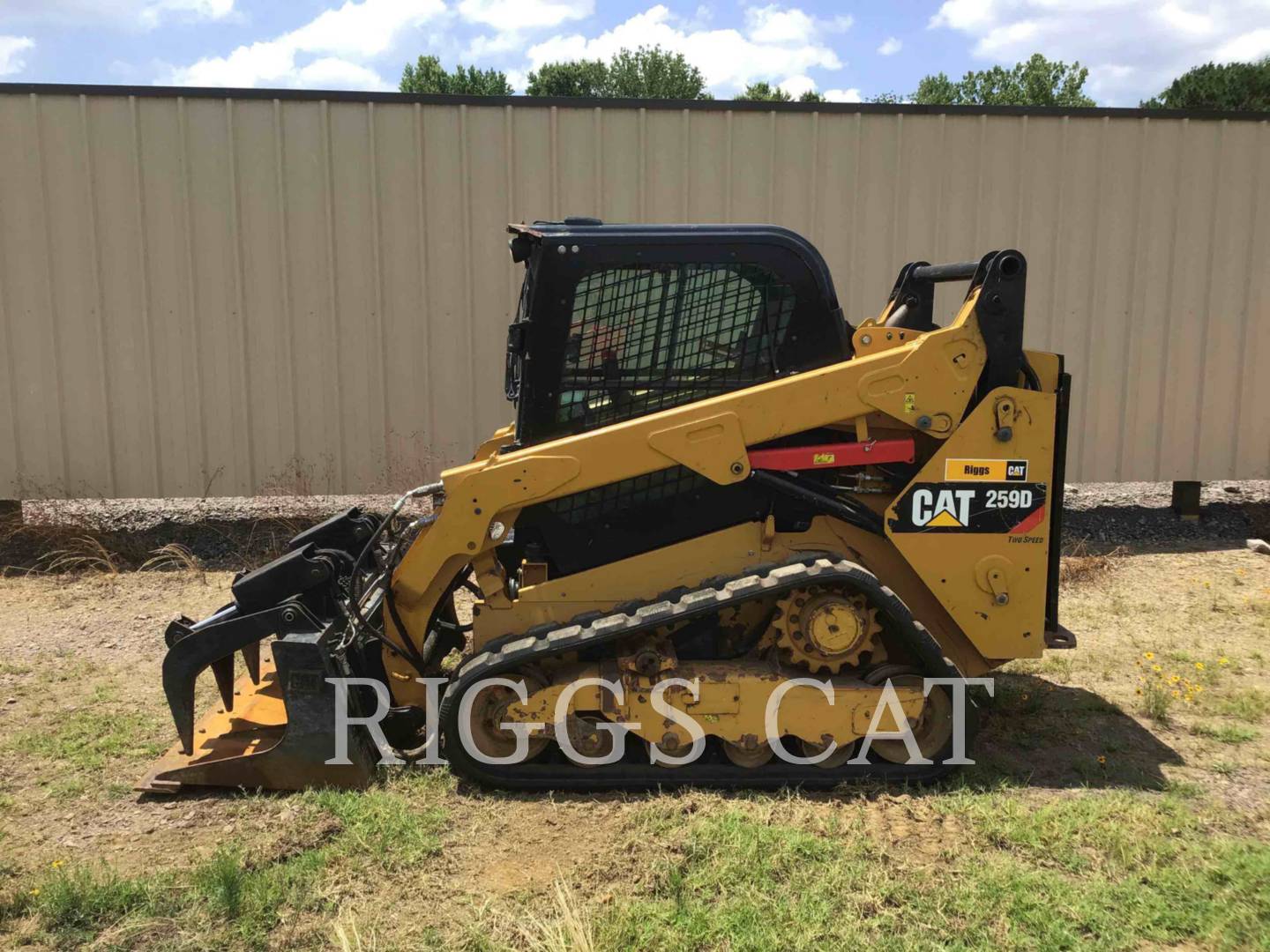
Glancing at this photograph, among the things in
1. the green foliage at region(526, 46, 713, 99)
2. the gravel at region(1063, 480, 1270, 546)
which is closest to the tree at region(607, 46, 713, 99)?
the green foliage at region(526, 46, 713, 99)

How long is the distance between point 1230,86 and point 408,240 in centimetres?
3642

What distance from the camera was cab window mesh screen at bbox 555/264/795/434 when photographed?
4211mm

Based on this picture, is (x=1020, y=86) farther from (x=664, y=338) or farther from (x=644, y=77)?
(x=664, y=338)

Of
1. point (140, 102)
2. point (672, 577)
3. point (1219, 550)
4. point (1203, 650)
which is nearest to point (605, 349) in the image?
point (672, 577)

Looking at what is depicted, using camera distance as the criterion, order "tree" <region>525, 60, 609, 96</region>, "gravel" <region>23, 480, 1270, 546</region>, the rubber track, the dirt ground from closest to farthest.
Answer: the dirt ground
the rubber track
"gravel" <region>23, 480, 1270, 546</region>
"tree" <region>525, 60, 609, 96</region>

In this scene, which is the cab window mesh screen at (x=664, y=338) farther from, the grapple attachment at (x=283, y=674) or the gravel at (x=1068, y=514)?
the gravel at (x=1068, y=514)

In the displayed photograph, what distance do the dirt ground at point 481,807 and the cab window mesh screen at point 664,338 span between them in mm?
1720

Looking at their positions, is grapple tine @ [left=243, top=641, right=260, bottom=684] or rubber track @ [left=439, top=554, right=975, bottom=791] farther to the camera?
grapple tine @ [left=243, top=641, right=260, bottom=684]

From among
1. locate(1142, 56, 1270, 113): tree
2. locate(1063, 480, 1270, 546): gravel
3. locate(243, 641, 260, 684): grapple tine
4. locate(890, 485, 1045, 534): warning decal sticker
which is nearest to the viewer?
locate(890, 485, 1045, 534): warning decal sticker

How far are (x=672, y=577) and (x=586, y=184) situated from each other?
16.9 ft

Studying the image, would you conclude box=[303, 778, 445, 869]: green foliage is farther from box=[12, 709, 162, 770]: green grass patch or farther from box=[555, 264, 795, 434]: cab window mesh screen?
box=[555, 264, 795, 434]: cab window mesh screen

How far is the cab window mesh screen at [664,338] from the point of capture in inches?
166

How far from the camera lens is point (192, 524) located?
353 inches

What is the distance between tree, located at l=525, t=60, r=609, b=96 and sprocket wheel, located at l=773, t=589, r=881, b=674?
155 feet
